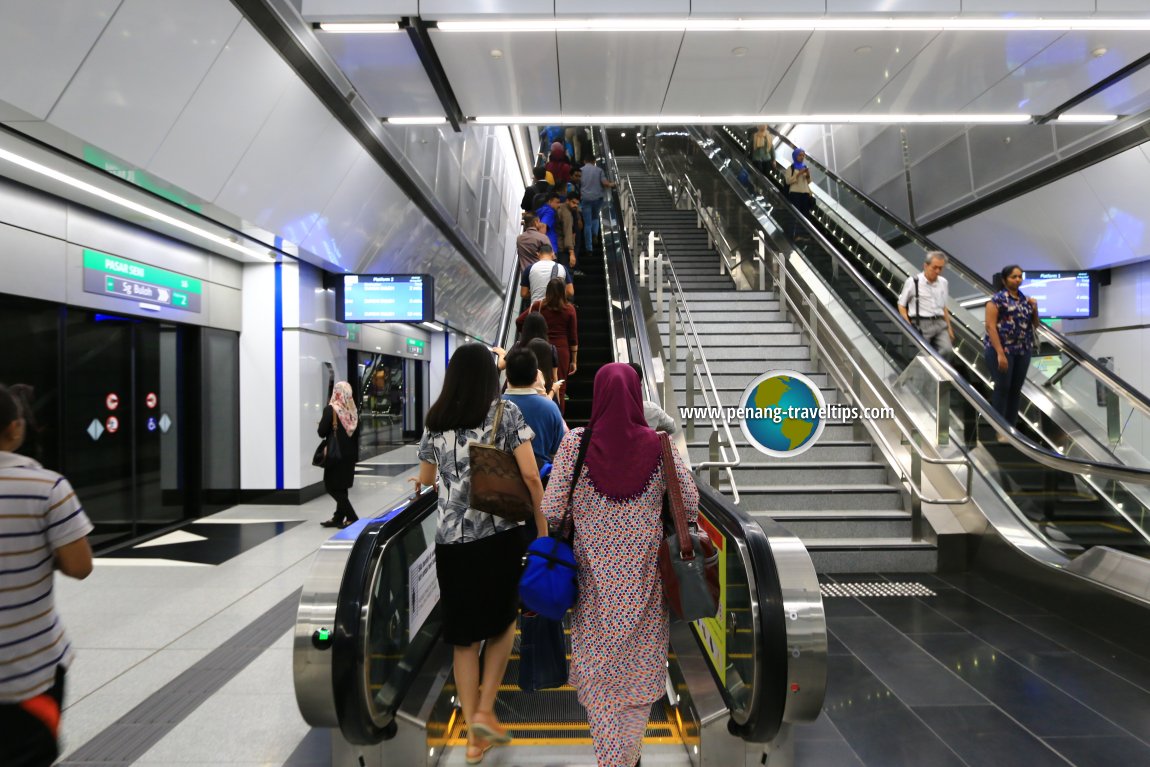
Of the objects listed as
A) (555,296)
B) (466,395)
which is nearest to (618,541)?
(466,395)

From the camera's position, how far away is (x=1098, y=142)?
8.71 metres

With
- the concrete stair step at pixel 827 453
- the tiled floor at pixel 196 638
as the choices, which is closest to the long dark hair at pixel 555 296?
the concrete stair step at pixel 827 453

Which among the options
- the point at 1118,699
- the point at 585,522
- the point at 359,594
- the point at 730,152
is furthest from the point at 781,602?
the point at 730,152

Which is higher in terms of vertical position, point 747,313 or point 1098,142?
point 1098,142

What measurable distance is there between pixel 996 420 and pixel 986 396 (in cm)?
146

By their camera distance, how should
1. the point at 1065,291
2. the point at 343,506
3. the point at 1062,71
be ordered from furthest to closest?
1. the point at 1065,291
2. the point at 343,506
3. the point at 1062,71

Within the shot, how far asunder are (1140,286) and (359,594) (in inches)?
452

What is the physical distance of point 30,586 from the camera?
71.6 inches

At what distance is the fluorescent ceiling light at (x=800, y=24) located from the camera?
19.1 ft

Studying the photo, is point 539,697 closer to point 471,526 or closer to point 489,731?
point 489,731

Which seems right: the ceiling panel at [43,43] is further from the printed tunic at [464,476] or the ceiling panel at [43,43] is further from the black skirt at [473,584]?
the black skirt at [473,584]

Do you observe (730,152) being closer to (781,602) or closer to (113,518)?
(113,518)

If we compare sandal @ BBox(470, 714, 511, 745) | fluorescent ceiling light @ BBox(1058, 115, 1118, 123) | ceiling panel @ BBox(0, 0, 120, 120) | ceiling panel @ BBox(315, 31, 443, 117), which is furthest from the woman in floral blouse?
ceiling panel @ BBox(0, 0, 120, 120)

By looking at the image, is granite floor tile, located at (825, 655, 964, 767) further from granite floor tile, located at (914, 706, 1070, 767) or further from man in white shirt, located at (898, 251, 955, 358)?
man in white shirt, located at (898, 251, 955, 358)
